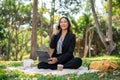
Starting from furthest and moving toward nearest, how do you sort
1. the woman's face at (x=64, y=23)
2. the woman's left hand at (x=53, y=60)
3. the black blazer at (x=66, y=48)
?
the woman's face at (x=64, y=23), the black blazer at (x=66, y=48), the woman's left hand at (x=53, y=60)

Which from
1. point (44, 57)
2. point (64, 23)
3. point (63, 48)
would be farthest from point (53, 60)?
point (64, 23)

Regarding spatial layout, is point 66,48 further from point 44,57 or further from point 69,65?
point 44,57

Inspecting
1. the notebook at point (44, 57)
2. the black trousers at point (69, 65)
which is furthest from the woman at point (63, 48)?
the notebook at point (44, 57)

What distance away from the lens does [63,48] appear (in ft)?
26.2

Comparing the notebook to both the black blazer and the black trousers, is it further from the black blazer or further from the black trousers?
the black blazer

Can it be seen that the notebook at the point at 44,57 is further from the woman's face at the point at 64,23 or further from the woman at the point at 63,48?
the woman's face at the point at 64,23

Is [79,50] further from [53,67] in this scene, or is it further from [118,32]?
[53,67]

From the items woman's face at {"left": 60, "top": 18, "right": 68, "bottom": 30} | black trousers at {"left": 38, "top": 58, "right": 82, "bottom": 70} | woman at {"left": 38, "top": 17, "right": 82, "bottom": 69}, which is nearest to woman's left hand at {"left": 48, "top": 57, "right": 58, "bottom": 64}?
woman at {"left": 38, "top": 17, "right": 82, "bottom": 69}

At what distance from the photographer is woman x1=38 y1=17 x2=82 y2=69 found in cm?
781

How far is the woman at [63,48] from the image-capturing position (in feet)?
25.6

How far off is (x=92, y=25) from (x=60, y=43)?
20.3 m

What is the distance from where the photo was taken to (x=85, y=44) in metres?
27.4

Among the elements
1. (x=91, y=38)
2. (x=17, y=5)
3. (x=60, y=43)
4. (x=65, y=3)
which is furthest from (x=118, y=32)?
(x=60, y=43)

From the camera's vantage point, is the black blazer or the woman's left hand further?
the black blazer
